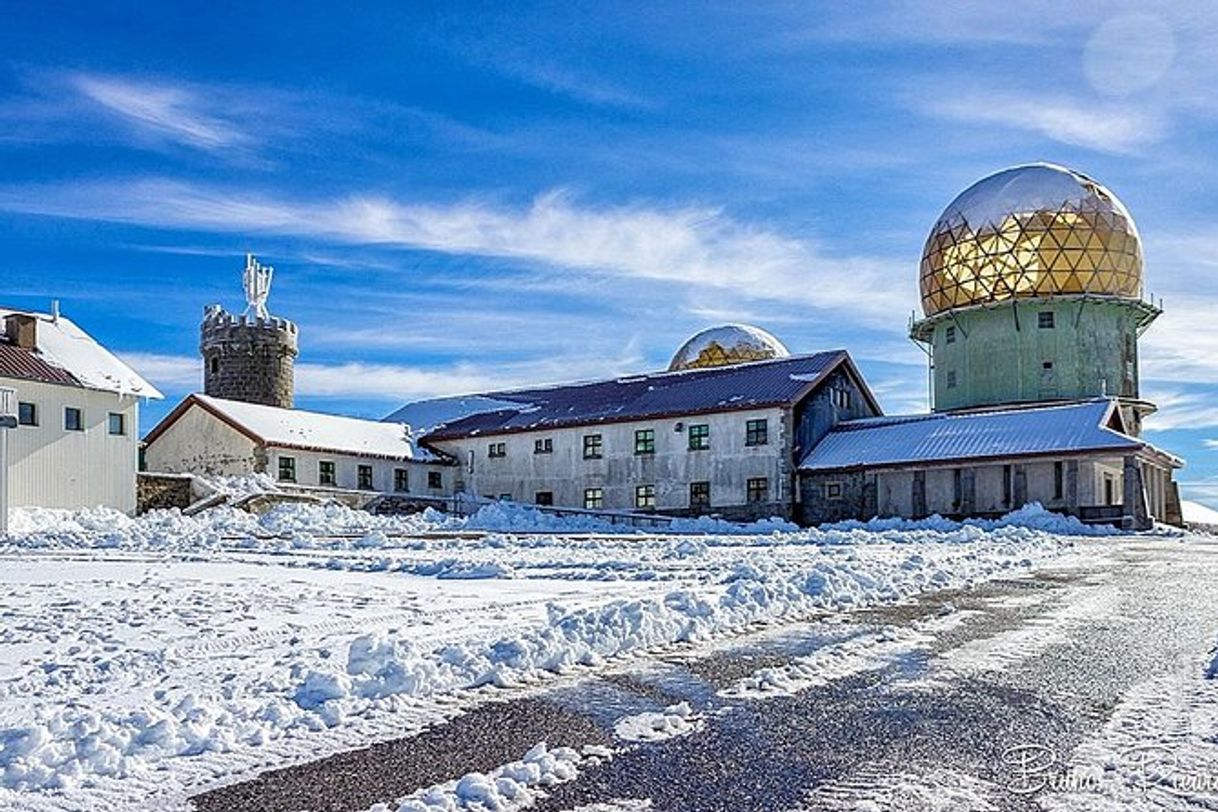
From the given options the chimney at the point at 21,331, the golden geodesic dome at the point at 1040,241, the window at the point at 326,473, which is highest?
the golden geodesic dome at the point at 1040,241

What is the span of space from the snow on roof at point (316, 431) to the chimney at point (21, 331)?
9.36 metres

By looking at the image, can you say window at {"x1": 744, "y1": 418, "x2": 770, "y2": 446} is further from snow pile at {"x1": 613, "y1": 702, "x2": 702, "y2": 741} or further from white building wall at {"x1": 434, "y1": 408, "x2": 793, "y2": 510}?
snow pile at {"x1": 613, "y1": 702, "x2": 702, "y2": 741}

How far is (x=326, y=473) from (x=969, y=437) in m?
23.6

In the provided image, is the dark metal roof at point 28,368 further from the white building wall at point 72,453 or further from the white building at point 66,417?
the white building wall at point 72,453

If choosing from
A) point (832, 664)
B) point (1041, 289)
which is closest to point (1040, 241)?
point (1041, 289)

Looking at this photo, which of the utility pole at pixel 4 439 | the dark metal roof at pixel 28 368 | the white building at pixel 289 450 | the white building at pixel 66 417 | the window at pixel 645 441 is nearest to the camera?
the utility pole at pixel 4 439

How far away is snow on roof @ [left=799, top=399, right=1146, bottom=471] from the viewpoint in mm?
36312

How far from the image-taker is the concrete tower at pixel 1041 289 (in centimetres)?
4516

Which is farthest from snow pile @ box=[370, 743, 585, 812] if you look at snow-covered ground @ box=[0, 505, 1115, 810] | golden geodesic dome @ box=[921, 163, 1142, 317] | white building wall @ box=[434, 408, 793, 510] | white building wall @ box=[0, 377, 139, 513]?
golden geodesic dome @ box=[921, 163, 1142, 317]

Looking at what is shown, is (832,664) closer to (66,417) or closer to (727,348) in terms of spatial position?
(66,417)

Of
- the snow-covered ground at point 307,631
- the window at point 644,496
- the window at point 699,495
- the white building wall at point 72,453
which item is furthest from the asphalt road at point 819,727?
the window at point 644,496

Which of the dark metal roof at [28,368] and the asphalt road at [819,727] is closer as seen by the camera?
the asphalt road at [819,727]

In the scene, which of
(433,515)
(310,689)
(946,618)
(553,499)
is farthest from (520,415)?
Answer: (310,689)

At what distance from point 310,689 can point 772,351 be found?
54.6m
